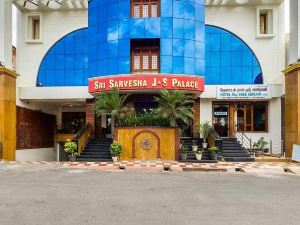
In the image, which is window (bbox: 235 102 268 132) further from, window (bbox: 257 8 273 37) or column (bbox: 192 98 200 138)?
window (bbox: 257 8 273 37)

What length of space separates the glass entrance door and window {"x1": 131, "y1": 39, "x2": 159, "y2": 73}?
19.0 feet

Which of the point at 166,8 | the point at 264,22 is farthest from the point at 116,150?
the point at 264,22

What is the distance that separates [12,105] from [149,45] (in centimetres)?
976

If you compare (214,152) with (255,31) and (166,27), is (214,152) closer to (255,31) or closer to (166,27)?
(166,27)

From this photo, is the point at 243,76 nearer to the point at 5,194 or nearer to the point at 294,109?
the point at 294,109

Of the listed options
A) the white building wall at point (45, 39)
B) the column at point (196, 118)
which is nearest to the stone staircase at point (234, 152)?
the column at point (196, 118)

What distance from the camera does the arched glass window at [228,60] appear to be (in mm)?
27422

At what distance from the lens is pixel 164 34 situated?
2284 cm

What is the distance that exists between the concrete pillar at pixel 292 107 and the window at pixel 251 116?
420 centimetres

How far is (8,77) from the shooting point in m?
21.8

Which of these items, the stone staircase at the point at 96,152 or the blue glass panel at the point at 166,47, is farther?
the blue glass panel at the point at 166,47

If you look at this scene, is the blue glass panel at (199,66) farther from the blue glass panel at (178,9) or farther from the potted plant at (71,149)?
the potted plant at (71,149)

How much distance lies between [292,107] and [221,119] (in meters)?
5.95

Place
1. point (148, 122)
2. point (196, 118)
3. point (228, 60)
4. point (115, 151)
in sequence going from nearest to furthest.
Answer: point (115, 151), point (148, 122), point (196, 118), point (228, 60)
